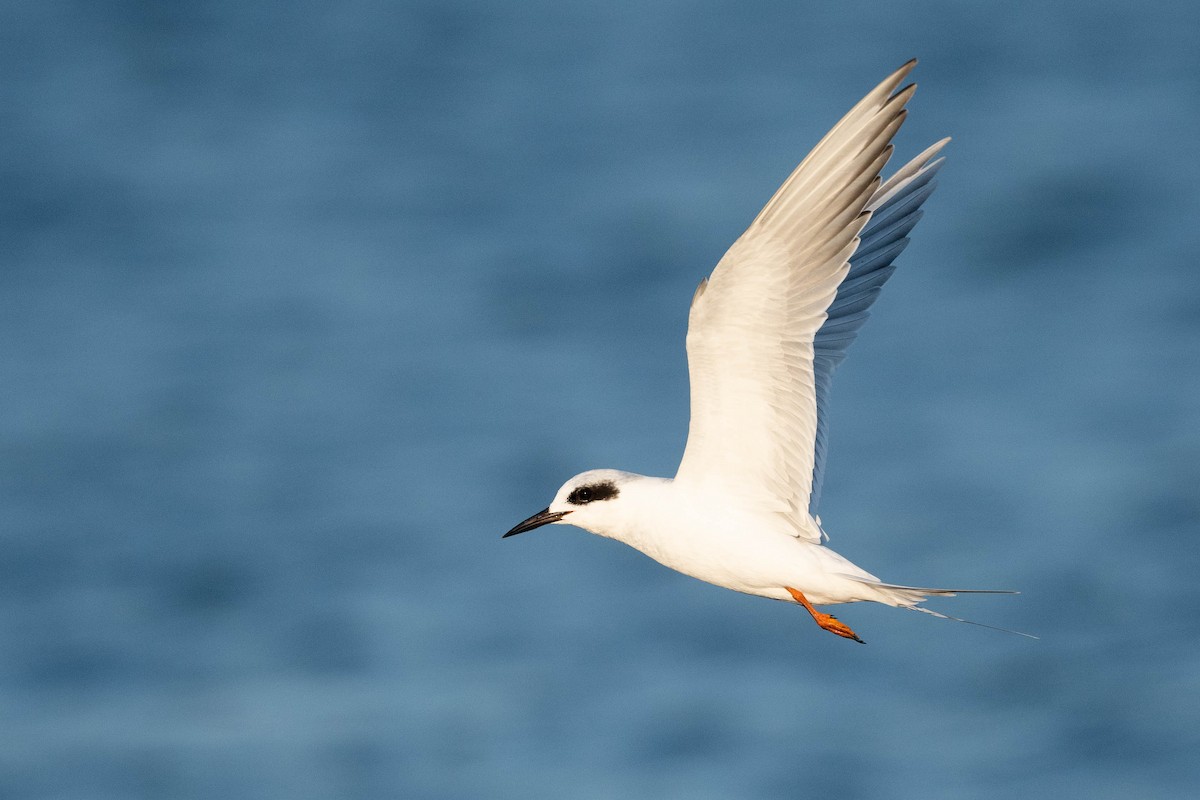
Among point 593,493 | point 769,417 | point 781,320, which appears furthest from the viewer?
point 593,493

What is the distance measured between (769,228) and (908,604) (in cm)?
234

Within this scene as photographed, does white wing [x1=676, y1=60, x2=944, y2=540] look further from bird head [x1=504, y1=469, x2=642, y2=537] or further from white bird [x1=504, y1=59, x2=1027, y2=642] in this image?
bird head [x1=504, y1=469, x2=642, y2=537]

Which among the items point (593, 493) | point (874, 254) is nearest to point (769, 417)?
point (593, 493)

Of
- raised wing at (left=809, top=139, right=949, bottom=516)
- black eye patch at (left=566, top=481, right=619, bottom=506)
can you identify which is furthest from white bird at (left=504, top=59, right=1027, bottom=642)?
raised wing at (left=809, top=139, right=949, bottom=516)

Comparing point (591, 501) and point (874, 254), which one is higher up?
point (874, 254)

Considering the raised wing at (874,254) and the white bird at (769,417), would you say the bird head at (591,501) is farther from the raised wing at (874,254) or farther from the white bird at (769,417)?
the raised wing at (874,254)

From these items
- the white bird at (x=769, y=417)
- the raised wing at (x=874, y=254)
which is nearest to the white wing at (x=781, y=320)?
the white bird at (x=769, y=417)

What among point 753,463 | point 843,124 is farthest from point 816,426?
point 843,124

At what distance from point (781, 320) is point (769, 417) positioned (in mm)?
661

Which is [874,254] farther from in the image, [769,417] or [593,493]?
[593,493]

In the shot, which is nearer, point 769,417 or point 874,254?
point 769,417

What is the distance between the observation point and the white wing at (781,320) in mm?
9367

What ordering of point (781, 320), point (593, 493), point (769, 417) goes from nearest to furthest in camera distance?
point (781, 320) → point (769, 417) → point (593, 493)

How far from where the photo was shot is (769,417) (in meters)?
9.98
